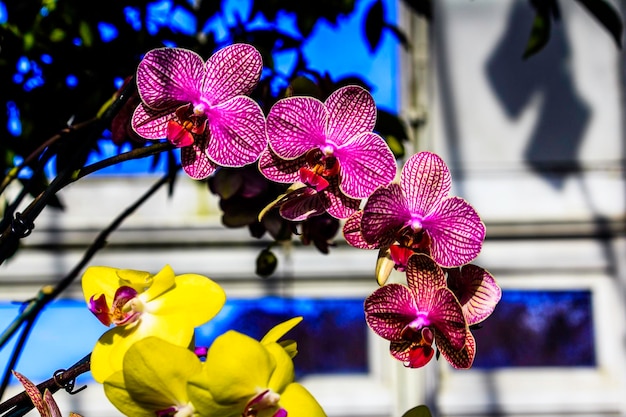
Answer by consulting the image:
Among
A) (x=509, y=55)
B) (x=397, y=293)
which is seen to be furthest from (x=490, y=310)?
(x=509, y=55)

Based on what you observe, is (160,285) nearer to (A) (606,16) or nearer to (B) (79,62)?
(B) (79,62)

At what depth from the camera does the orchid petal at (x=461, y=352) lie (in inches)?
8.9

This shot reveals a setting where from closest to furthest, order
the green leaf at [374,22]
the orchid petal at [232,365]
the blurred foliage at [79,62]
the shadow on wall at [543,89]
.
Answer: the orchid petal at [232,365] < the blurred foliage at [79,62] < the green leaf at [374,22] < the shadow on wall at [543,89]

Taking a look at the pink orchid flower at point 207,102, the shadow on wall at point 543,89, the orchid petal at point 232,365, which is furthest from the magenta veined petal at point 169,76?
the shadow on wall at point 543,89

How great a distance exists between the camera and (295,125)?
0.24 meters

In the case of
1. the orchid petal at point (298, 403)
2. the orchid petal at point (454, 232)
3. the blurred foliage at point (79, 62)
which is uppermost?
the blurred foliage at point (79, 62)

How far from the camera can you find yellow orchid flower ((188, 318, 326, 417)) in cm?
19

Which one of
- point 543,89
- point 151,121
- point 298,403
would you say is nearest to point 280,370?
Result: point 298,403

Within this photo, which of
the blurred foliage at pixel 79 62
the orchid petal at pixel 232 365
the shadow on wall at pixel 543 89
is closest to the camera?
the orchid petal at pixel 232 365

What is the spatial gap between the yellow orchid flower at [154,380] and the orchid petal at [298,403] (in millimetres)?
26

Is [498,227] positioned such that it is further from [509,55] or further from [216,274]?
[216,274]

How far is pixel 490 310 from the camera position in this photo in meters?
0.23

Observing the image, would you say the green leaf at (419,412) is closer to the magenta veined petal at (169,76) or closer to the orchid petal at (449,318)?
the orchid petal at (449,318)

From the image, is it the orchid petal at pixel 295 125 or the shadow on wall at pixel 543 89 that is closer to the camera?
the orchid petal at pixel 295 125
